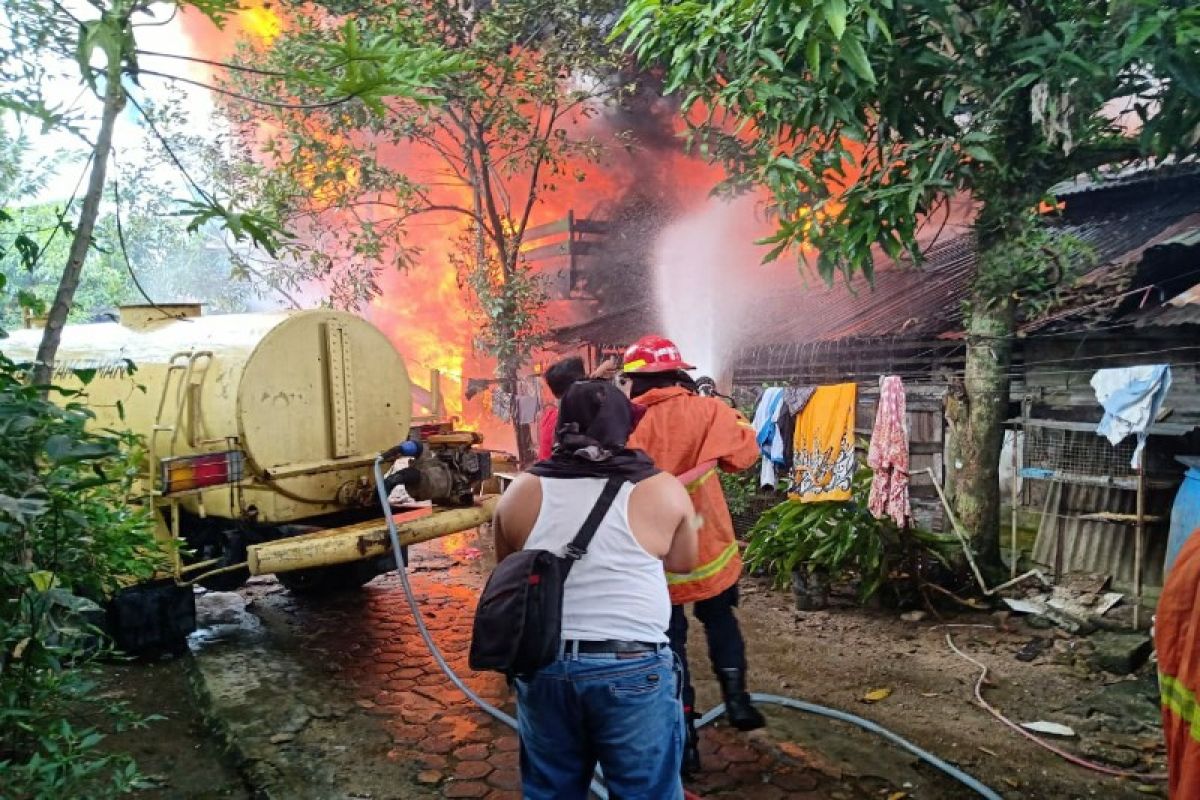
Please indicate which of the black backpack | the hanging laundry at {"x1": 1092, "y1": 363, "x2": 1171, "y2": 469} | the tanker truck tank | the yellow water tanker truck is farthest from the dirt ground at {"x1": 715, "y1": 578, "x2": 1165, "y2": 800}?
the tanker truck tank

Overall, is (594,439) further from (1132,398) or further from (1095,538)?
(1095,538)

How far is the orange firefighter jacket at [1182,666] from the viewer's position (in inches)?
75.9

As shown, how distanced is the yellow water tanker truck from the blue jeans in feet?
11.2

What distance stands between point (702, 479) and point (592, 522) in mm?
1541

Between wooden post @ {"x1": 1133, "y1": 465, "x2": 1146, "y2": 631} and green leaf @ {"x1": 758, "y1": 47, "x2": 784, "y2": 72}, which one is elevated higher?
green leaf @ {"x1": 758, "y1": 47, "x2": 784, "y2": 72}

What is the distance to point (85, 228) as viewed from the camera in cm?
245

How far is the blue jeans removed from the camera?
2.40m

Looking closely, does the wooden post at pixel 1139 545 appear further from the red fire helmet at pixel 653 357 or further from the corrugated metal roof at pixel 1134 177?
the corrugated metal roof at pixel 1134 177

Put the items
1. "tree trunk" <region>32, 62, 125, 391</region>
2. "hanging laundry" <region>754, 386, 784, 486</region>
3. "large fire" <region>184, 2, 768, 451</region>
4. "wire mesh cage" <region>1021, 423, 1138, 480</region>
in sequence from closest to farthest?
"tree trunk" <region>32, 62, 125, 391</region>, "wire mesh cage" <region>1021, 423, 1138, 480</region>, "hanging laundry" <region>754, 386, 784, 486</region>, "large fire" <region>184, 2, 768, 451</region>

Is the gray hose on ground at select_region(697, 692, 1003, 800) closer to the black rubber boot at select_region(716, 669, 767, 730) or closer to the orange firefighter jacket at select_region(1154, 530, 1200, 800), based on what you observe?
the black rubber boot at select_region(716, 669, 767, 730)

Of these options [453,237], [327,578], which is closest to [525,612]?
[327,578]

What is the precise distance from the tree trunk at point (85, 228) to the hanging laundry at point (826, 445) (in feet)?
22.6

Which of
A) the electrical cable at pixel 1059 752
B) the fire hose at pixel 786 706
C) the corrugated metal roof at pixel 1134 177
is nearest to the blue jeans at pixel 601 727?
the fire hose at pixel 786 706

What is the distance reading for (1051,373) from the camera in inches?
323
